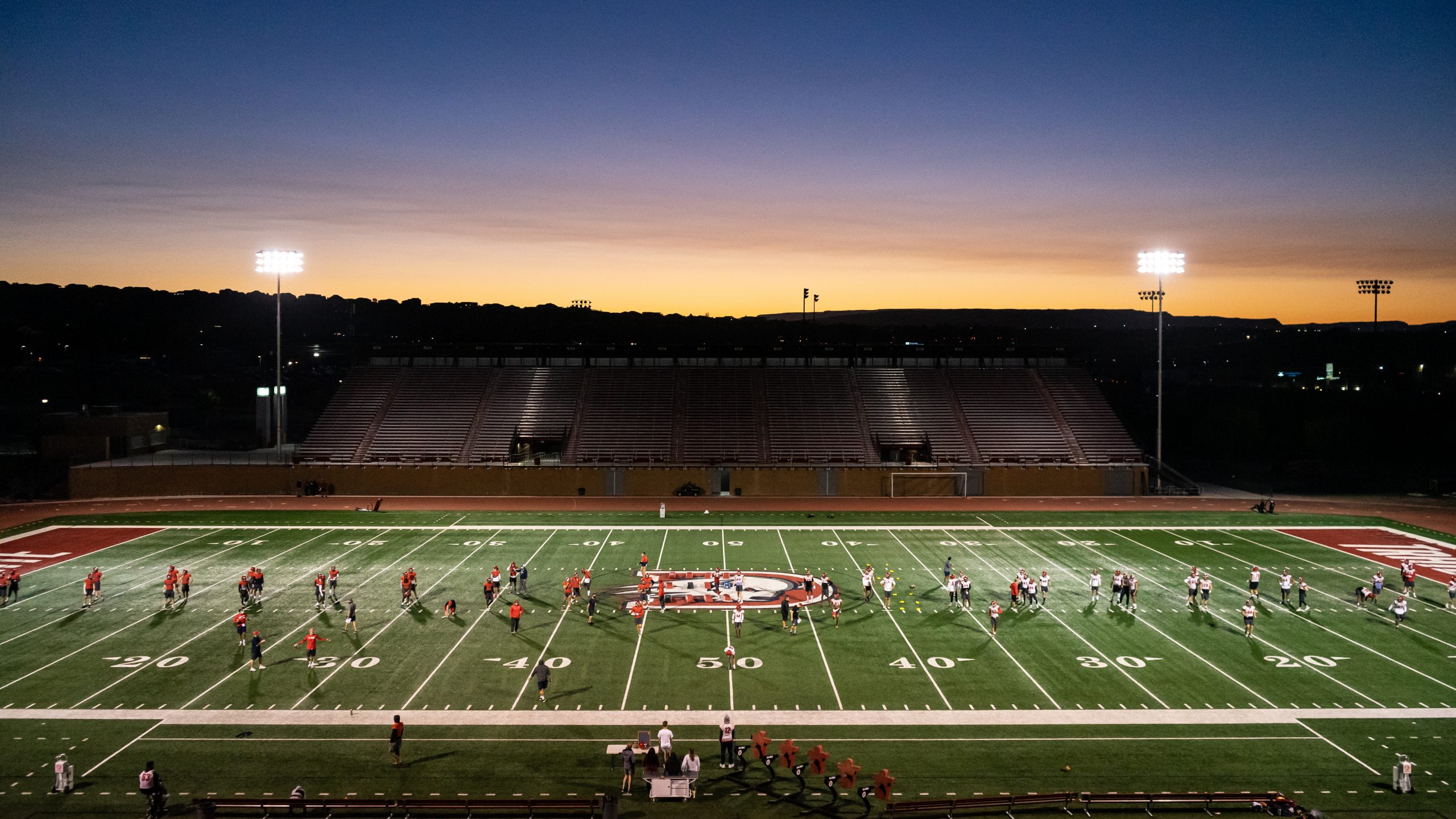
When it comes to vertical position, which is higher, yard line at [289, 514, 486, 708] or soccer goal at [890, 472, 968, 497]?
soccer goal at [890, 472, 968, 497]

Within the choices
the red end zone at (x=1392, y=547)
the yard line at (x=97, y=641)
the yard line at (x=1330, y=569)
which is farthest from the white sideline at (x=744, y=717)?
the red end zone at (x=1392, y=547)

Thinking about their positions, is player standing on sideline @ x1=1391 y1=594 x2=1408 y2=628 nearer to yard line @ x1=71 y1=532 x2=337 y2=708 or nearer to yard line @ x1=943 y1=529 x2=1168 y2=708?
yard line @ x1=943 y1=529 x2=1168 y2=708

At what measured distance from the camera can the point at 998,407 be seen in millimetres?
61250

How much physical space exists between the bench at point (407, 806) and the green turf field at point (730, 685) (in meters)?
0.68

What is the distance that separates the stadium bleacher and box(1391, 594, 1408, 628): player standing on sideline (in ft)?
93.3

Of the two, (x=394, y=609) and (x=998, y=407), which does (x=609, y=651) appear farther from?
(x=998, y=407)

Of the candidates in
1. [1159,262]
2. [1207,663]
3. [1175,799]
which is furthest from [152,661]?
[1159,262]

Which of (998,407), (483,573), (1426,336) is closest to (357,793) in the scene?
(483,573)

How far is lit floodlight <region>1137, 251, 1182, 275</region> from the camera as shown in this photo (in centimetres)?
5300

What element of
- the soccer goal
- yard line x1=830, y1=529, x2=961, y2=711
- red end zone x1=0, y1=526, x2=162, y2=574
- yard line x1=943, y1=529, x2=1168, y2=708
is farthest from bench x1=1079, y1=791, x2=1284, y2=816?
the soccer goal

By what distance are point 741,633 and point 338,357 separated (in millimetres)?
112468

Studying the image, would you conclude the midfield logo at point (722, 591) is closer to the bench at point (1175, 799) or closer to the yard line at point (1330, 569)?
the bench at point (1175, 799)

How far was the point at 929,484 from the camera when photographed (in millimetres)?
53406

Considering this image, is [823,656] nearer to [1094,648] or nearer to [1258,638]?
[1094,648]
